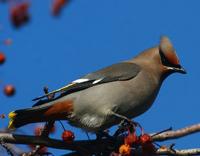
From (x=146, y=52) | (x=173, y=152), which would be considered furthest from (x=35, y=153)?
(x=146, y=52)

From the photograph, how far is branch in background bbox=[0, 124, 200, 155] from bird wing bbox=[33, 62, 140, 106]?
671 millimetres

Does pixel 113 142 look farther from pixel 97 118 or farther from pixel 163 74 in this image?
pixel 163 74

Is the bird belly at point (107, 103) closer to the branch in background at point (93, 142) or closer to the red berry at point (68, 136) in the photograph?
the branch in background at point (93, 142)

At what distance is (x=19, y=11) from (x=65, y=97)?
4.79 feet

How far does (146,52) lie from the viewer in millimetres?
4730

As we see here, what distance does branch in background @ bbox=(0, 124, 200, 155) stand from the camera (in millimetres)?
2465

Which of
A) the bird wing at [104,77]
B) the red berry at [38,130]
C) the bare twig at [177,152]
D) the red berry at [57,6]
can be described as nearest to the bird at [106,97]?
the bird wing at [104,77]

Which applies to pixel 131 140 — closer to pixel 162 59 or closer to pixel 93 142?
pixel 93 142

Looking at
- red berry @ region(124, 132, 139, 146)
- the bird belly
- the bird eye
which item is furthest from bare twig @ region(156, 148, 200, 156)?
the bird eye

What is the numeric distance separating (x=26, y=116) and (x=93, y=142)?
1.84 feet

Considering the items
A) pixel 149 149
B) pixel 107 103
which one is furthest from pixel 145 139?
pixel 107 103

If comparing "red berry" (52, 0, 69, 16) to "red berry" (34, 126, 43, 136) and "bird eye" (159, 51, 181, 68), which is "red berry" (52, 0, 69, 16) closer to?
"red berry" (34, 126, 43, 136)

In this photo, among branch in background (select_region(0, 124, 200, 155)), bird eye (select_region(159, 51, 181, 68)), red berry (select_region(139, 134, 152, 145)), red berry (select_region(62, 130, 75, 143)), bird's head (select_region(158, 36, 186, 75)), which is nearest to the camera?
branch in background (select_region(0, 124, 200, 155))

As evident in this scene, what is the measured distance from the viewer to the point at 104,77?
419 centimetres
